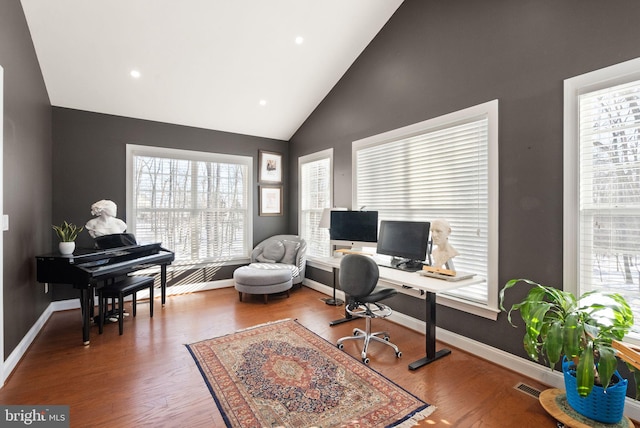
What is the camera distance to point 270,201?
5.41 meters

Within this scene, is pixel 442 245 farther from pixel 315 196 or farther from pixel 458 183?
pixel 315 196

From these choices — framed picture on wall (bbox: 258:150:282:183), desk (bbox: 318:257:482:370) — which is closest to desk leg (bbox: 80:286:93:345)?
desk (bbox: 318:257:482:370)

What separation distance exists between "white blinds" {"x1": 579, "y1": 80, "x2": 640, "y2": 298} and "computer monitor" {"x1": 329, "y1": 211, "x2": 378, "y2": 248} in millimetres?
1826

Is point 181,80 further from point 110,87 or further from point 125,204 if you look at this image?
point 125,204

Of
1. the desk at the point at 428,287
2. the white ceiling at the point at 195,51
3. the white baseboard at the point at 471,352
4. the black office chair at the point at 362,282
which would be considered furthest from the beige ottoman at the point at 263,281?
the white ceiling at the point at 195,51

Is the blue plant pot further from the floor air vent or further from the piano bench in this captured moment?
the piano bench

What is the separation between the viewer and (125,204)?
13.9 feet

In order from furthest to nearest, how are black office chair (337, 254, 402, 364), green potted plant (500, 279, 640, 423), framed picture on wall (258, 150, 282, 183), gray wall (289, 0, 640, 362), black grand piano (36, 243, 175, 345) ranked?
framed picture on wall (258, 150, 282, 183) → black grand piano (36, 243, 175, 345) → black office chair (337, 254, 402, 364) → gray wall (289, 0, 640, 362) → green potted plant (500, 279, 640, 423)

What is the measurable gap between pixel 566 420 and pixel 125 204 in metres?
5.00

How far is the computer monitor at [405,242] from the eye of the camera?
290 centimetres

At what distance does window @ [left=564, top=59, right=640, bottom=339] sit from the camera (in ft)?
6.26

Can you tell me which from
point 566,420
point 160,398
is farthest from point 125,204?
point 566,420

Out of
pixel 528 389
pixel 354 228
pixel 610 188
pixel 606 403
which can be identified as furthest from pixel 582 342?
pixel 354 228

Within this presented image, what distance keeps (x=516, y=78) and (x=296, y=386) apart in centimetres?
291
